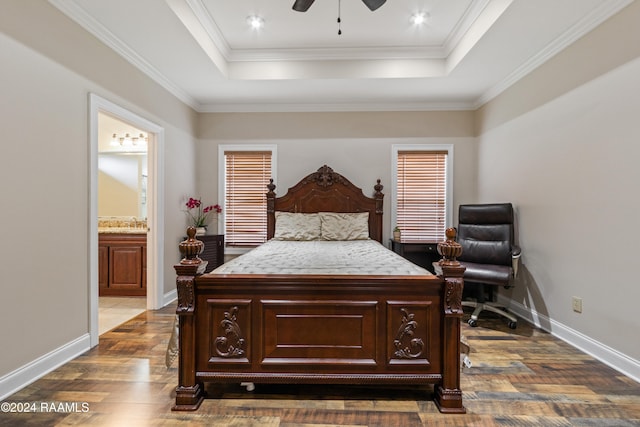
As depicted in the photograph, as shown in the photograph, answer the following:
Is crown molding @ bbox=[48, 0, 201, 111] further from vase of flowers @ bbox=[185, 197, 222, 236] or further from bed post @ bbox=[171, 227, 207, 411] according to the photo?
bed post @ bbox=[171, 227, 207, 411]

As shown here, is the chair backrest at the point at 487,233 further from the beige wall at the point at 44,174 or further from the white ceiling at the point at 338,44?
the beige wall at the point at 44,174

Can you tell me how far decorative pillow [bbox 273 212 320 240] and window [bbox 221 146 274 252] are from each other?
1.58 ft

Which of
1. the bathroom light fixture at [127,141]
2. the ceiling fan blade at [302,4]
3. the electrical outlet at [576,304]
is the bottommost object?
the electrical outlet at [576,304]

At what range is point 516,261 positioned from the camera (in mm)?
3076

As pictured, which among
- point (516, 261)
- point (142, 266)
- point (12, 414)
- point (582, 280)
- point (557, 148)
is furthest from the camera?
point (142, 266)

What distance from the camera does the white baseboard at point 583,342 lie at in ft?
7.02

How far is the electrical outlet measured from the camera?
2.58 meters

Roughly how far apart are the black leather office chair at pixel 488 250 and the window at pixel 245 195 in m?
2.75

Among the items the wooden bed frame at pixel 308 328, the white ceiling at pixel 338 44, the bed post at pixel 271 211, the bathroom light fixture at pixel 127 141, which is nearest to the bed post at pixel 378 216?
the white ceiling at pixel 338 44

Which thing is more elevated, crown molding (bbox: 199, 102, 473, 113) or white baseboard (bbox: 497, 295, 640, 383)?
crown molding (bbox: 199, 102, 473, 113)

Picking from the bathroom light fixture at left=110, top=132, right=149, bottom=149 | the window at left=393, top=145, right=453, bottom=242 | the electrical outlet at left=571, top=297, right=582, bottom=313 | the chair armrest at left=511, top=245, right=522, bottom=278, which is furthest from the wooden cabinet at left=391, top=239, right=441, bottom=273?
the bathroom light fixture at left=110, top=132, right=149, bottom=149

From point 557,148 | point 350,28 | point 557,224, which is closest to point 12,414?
point 350,28

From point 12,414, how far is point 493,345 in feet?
10.9

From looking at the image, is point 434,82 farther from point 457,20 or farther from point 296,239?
point 296,239
